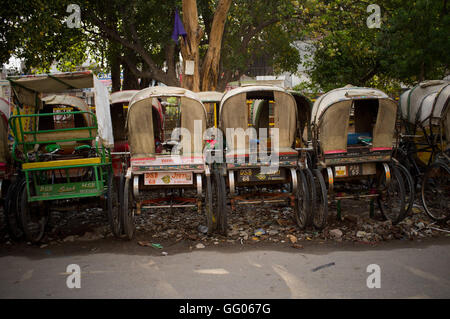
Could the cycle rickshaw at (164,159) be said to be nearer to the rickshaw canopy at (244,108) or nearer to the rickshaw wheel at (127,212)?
the rickshaw wheel at (127,212)

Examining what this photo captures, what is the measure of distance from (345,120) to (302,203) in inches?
59.3

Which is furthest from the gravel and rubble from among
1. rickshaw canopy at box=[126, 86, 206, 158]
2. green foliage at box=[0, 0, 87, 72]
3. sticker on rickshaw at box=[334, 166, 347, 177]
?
green foliage at box=[0, 0, 87, 72]

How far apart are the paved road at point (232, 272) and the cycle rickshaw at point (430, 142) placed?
102cm

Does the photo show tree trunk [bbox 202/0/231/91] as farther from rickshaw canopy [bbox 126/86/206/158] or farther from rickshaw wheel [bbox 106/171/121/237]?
rickshaw wheel [bbox 106/171/121/237]

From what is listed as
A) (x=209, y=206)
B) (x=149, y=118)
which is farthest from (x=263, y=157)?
(x=149, y=118)

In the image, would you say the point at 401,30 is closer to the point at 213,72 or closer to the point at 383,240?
the point at 213,72

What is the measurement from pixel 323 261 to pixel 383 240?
4.41ft

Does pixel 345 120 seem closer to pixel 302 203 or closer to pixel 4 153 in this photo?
pixel 302 203

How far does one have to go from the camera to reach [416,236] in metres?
5.75

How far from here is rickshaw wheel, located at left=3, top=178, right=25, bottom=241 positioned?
573cm

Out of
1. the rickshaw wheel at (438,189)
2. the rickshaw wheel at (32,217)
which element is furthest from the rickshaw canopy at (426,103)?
the rickshaw wheel at (32,217)

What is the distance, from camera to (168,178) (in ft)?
18.4

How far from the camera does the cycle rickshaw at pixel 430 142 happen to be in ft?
20.3
